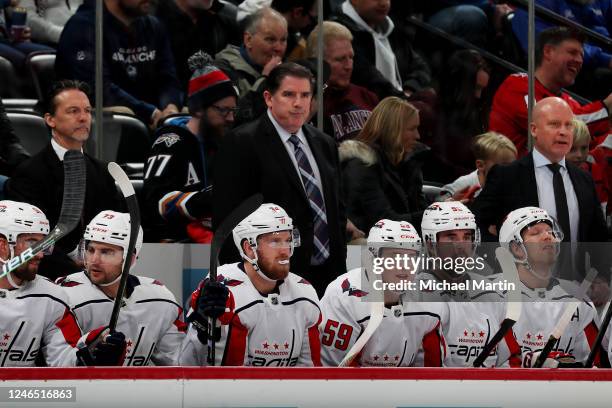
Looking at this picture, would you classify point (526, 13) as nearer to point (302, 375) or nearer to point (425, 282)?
point (425, 282)

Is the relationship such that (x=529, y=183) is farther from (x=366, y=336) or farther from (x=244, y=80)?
(x=366, y=336)

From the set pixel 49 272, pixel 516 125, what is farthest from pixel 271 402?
pixel 516 125

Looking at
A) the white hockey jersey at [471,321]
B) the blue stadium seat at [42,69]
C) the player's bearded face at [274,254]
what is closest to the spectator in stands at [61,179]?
the blue stadium seat at [42,69]

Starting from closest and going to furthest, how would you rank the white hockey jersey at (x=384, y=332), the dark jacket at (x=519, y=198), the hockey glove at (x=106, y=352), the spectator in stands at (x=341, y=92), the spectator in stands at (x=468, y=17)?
the hockey glove at (x=106, y=352) → the white hockey jersey at (x=384, y=332) → the dark jacket at (x=519, y=198) → the spectator in stands at (x=341, y=92) → the spectator in stands at (x=468, y=17)

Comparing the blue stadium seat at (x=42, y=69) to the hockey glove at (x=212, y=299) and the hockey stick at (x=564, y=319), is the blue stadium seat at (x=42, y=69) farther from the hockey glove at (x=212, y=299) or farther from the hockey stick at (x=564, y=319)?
the hockey stick at (x=564, y=319)

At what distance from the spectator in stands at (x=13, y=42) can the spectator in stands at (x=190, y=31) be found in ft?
1.65

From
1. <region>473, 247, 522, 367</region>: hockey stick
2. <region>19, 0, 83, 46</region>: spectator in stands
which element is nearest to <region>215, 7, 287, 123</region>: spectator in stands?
<region>19, 0, 83, 46</region>: spectator in stands

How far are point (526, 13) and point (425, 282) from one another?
2.08m

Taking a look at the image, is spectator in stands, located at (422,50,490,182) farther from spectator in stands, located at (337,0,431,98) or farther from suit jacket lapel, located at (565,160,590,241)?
suit jacket lapel, located at (565,160,590,241)

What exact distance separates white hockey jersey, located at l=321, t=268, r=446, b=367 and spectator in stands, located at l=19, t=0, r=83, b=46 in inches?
72.2

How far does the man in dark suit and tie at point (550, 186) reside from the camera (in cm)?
552

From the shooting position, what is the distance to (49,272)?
17.0 feet

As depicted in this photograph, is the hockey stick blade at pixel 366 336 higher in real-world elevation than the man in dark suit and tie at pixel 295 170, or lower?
lower

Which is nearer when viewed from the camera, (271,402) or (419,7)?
(271,402)
